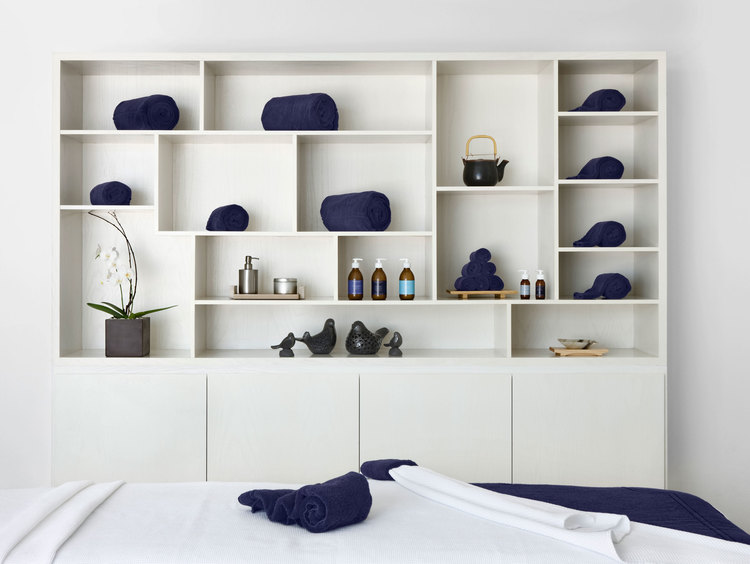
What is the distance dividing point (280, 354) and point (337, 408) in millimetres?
319

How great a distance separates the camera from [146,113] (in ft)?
9.30

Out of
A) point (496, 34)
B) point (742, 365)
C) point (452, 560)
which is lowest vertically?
point (452, 560)

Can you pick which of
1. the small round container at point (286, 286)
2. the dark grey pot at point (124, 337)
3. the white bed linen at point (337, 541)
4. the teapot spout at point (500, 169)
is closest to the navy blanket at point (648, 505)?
the white bed linen at point (337, 541)

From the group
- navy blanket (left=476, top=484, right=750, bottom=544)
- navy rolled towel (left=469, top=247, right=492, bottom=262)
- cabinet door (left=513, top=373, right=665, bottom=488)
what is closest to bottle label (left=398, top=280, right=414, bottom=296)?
navy rolled towel (left=469, top=247, right=492, bottom=262)

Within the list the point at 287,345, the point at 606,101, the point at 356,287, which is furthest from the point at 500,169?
the point at 287,345

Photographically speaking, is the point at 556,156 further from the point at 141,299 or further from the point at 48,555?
the point at 48,555

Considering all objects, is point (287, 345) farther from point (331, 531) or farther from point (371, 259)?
point (331, 531)

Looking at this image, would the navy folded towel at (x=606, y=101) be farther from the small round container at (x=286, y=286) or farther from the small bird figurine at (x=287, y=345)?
the small bird figurine at (x=287, y=345)

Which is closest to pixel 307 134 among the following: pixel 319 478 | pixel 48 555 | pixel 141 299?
pixel 141 299

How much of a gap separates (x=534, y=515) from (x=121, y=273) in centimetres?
219

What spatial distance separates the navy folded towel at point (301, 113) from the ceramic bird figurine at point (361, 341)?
32.3 inches

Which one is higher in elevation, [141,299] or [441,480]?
[141,299]

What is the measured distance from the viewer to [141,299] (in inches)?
123

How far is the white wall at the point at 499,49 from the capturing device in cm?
309
